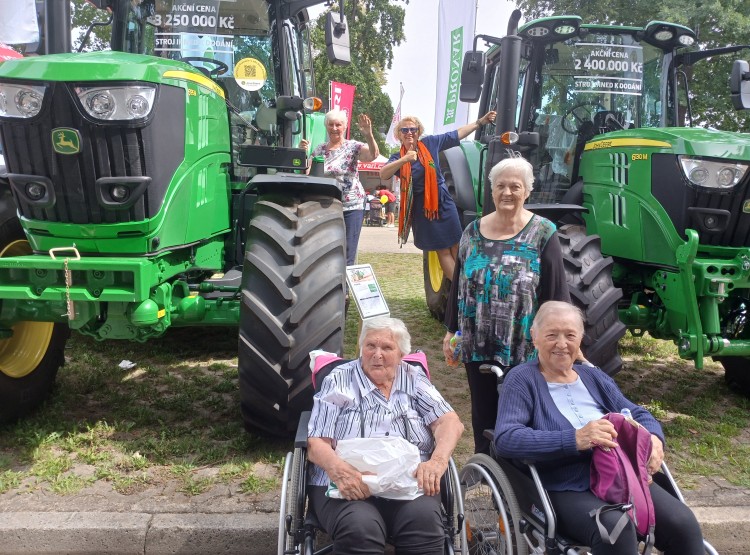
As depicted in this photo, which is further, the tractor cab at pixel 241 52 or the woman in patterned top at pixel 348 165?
the woman in patterned top at pixel 348 165

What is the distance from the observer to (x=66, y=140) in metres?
3.42

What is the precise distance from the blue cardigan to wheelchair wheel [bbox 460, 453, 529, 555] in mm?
142

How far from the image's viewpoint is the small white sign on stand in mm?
4199

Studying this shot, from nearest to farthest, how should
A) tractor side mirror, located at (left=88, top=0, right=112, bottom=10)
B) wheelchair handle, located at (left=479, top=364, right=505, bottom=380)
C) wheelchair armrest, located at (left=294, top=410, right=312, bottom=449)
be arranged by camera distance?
wheelchair armrest, located at (left=294, top=410, right=312, bottom=449) < wheelchair handle, located at (left=479, top=364, right=505, bottom=380) < tractor side mirror, located at (left=88, top=0, right=112, bottom=10)

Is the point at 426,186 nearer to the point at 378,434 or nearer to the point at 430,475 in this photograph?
the point at 378,434

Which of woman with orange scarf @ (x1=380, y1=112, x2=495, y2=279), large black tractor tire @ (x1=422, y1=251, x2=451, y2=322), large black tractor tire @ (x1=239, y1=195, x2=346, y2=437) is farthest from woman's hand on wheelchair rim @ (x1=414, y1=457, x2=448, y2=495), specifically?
large black tractor tire @ (x1=422, y1=251, x2=451, y2=322)

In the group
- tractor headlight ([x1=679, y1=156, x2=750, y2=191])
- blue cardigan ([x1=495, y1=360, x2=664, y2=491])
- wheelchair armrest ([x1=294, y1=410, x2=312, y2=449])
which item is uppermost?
tractor headlight ([x1=679, y1=156, x2=750, y2=191])

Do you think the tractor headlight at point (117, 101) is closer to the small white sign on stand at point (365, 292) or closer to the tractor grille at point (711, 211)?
the small white sign on stand at point (365, 292)

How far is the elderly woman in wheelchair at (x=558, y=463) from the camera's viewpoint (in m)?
2.40

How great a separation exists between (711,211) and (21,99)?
13.5 ft

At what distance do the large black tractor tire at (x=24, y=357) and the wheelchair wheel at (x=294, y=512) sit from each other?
2320 mm

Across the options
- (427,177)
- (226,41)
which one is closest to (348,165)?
(427,177)

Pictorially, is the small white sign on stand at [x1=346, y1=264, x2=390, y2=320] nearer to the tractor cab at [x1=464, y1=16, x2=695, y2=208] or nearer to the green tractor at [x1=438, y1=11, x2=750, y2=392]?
the green tractor at [x1=438, y1=11, x2=750, y2=392]

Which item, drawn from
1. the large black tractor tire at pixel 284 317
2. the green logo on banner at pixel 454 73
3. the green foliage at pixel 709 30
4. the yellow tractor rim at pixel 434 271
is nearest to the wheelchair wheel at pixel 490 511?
the large black tractor tire at pixel 284 317
